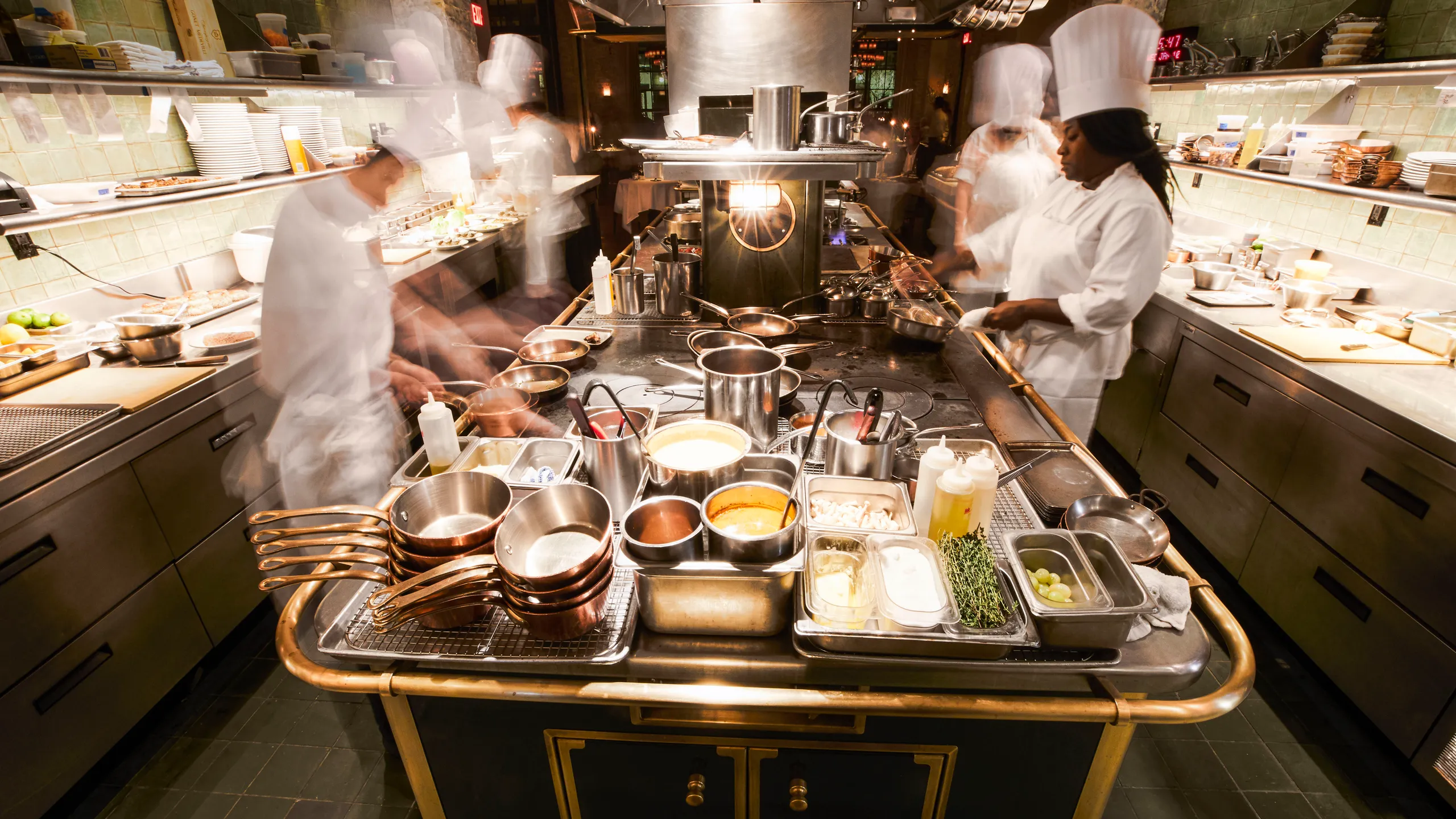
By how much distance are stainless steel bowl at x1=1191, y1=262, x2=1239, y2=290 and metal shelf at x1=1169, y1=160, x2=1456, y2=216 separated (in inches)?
18.7

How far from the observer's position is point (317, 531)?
1.27m

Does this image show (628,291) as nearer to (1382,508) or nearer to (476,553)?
(476,553)

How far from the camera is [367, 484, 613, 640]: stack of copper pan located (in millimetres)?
1141

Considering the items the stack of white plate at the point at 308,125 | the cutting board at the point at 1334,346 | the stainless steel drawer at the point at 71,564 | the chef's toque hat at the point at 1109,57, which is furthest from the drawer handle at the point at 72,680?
the cutting board at the point at 1334,346

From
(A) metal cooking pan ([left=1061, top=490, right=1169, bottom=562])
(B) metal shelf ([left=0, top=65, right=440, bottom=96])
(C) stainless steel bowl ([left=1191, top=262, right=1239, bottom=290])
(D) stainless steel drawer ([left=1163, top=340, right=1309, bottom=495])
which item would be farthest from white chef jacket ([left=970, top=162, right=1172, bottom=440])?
(B) metal shelf ([left=0, top=65, right=440, bottom=96])

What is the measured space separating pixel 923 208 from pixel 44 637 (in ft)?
29.5

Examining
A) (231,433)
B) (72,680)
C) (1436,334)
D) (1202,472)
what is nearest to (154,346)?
(231,433)

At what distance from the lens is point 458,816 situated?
159 cm

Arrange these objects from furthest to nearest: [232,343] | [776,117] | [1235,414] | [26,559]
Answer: [1235,414]
[232,343]
[776,117]
[26,559]

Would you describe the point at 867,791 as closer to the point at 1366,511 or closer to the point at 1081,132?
the point at 1366,511

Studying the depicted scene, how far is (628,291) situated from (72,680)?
243 cm

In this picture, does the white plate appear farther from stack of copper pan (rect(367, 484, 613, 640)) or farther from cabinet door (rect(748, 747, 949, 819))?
cabinet door (rect(748, 747, 949, 819))

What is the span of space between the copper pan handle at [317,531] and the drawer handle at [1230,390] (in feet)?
11.7

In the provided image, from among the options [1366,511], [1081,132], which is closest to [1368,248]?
[1366,511]
